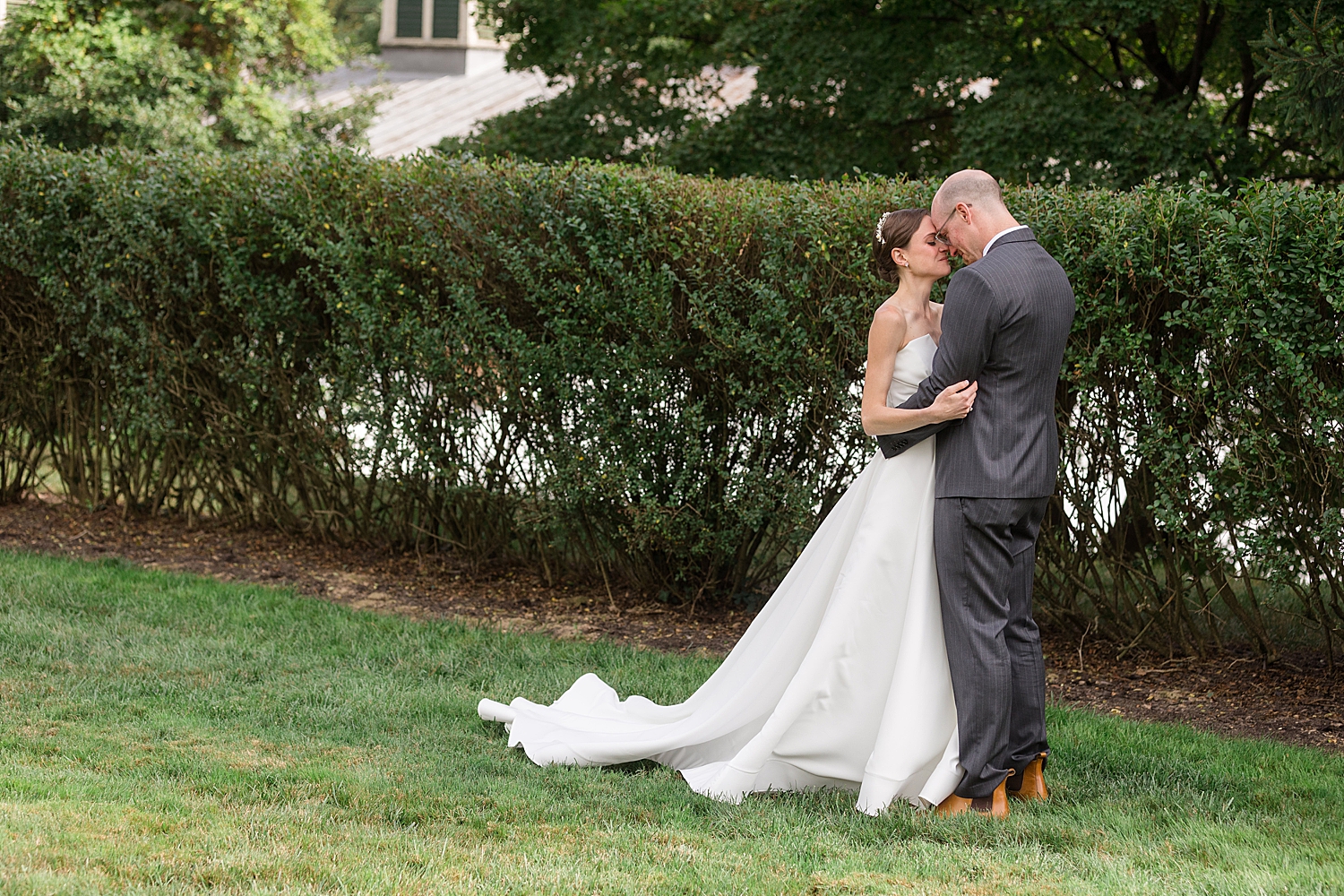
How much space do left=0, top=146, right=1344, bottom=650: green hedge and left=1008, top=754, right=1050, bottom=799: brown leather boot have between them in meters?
1.80

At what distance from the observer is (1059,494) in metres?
6.32

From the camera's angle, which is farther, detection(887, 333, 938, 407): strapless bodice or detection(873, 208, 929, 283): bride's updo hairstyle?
detection(873, 208, 929, 283): bride's updo hairstyle

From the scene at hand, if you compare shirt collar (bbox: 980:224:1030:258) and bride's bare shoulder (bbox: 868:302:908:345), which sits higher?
shirt collar (bbox: 980:224:1030:258)

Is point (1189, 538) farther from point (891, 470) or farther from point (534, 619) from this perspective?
point (534, 619)

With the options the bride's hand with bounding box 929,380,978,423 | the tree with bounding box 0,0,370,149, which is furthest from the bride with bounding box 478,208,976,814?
the tree with bounding box 0,0,370,149

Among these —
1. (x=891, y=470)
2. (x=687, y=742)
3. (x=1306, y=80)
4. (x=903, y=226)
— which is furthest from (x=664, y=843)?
(x=1306, y=80)

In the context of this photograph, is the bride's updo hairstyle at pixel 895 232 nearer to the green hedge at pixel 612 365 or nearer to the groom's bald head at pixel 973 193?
the groom's bald head at pixel 973 193

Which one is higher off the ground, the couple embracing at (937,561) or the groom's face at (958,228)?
the groom's face at (958,228)

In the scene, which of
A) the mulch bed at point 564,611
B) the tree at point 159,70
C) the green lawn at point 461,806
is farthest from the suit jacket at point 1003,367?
the tree at point 159,70

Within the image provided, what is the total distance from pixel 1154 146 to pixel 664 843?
6.96m

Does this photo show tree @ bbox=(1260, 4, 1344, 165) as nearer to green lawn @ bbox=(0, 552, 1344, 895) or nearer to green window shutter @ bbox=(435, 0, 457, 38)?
green lawn @ bbox=(0, 552, 1344, 895)

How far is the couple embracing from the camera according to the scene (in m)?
4.09

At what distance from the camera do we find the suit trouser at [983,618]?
4.11 m

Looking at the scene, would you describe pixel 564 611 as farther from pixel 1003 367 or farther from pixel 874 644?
pixel 1003 367
